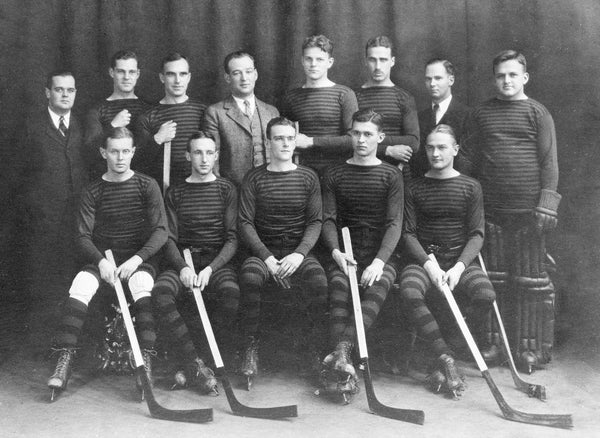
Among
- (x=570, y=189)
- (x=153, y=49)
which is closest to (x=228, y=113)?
(x=153, y=49)

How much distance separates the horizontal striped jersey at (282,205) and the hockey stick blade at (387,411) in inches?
32.9

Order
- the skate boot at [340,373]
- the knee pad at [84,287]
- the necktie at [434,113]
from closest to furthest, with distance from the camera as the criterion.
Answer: the skate boot at [340,373] → the knee pad at [84,287] → the necktie at [434,113]

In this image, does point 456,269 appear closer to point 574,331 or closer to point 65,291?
point 574,331

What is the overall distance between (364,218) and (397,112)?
0.69 metres

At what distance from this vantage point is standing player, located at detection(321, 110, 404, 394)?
12.2ft

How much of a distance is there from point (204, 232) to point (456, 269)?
1296 millimetres

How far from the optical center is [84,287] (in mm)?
3689

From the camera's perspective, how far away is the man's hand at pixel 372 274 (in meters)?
3.72

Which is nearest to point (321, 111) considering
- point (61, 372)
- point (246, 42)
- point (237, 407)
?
point (246, 42)

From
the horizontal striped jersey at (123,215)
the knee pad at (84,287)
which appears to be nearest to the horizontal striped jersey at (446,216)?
the horizontal striped jersey at (123,215)

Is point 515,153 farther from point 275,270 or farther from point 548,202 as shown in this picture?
point 275,270

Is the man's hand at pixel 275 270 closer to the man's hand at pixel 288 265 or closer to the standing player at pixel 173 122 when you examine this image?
the man's hand at pixel 288 265

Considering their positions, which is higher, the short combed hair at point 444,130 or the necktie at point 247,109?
the necktie at point 247,109

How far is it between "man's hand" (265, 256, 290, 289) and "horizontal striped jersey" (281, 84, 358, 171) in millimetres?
685
